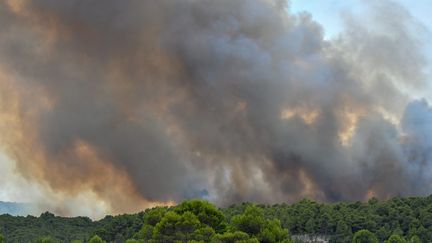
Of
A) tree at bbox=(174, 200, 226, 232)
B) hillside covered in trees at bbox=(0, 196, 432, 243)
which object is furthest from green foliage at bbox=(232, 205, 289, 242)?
tree at bbox=(174, 200, 226, 232)

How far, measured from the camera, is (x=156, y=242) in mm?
45812

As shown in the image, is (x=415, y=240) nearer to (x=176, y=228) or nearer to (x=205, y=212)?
(x=205, y=212)

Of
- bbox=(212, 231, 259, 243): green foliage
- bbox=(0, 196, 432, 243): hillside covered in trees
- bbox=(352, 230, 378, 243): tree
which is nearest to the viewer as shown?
bbox=(212, 231, 259, 243): green foliage

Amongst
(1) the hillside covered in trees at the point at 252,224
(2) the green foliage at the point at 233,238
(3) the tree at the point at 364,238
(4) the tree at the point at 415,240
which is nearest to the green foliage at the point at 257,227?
(1) the hillside covered in trees at the point at 252,224

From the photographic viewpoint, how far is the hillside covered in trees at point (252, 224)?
45844 mm

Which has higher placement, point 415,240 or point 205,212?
point 415,240

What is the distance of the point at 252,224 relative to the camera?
46000 millimetres

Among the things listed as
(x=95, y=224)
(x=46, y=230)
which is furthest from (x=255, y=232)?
(x=95, y=224)

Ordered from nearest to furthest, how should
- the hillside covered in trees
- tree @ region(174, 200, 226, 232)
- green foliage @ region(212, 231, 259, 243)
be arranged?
green foliage @ region(212, 231, 259, 243)
the hillside covered in trees
tree @ region(174, 200, 226, 232)

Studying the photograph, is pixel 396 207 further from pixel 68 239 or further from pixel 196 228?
pixel 68 239

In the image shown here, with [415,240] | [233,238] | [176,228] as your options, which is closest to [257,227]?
[233,238]

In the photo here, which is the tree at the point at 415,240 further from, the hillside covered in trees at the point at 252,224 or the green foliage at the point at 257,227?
the green foliage at the point at 257,227

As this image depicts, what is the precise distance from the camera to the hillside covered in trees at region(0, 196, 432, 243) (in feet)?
150

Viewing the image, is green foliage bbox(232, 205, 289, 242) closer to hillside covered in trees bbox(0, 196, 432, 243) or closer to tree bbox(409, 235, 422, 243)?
hillside covered in trees bbox(0, 196, 432, 243)
